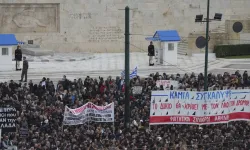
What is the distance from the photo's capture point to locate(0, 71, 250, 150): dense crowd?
977 inches

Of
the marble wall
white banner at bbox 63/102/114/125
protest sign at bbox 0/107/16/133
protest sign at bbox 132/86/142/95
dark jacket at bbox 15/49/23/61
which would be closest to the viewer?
protest sign at bbox 0/107/16/133

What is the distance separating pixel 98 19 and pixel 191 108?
21.6 meters

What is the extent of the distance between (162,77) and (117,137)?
854cm

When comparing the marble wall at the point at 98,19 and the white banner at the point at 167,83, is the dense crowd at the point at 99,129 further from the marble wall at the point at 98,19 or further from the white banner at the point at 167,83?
the marble wall at the point at 98,19

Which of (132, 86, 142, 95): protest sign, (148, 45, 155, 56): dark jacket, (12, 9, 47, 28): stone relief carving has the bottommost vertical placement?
(132, 86, 142, 95): protest sign

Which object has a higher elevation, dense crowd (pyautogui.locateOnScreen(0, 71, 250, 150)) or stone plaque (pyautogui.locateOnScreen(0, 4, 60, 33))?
stone plaque (pyautogui.locateOnScreen(0, 4, 60, 33))

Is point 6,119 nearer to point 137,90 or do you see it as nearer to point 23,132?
point 23,132

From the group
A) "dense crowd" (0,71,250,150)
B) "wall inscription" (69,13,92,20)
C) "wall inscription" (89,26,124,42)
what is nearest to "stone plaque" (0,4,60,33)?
"wall inscription" (69,13,92,20)

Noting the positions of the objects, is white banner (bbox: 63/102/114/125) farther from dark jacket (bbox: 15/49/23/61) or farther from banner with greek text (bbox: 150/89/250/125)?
dark jacket (bbox: 15/49/23/61)

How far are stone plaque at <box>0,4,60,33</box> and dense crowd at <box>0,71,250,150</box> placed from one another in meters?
14.6

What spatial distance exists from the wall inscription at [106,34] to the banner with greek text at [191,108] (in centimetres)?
2138

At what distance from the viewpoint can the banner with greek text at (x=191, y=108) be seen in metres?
26.3

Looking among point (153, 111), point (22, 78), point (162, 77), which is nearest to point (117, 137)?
point (153, 111)

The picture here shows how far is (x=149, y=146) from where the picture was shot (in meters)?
24.6
